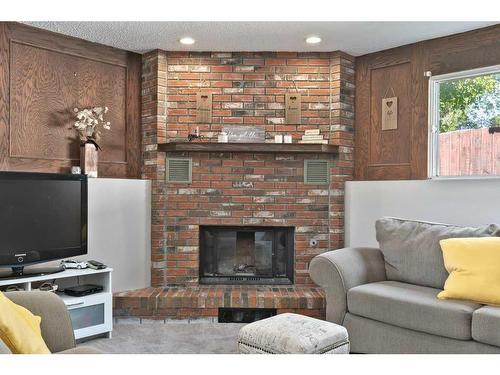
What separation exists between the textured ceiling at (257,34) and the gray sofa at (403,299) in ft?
5.26

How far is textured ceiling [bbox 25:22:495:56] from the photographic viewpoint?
11.3ft

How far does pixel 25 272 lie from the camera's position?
3.14 m

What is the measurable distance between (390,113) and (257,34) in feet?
4.83

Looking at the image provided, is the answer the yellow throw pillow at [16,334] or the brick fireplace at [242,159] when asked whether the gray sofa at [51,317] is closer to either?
the yellow throw pillow at [16,334]

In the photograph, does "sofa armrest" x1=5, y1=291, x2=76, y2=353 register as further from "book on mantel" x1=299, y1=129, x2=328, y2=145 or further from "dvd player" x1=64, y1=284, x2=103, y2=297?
"book on mantel" x1=299, y1=129, x2=328, y2=145

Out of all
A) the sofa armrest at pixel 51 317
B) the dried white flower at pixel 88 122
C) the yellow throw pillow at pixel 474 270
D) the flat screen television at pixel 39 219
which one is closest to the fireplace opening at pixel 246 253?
the flat screen television at pixel 39 219

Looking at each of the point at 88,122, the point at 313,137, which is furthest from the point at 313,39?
the point at 88,122

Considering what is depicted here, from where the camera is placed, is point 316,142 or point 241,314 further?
point 316,142

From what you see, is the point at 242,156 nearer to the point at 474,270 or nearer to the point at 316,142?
the point at 316,142

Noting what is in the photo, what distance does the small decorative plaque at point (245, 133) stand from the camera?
4145 millimetres

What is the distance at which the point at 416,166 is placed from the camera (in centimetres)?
395

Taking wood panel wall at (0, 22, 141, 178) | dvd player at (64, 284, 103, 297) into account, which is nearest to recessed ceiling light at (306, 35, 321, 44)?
wood panel wall at (0, 22, 141, 178)
